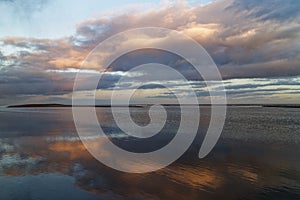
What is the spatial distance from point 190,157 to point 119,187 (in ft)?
27.0

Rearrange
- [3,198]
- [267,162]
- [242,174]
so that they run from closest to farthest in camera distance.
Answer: [3,198], [242,174], [267,162]

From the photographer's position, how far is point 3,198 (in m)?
12.5

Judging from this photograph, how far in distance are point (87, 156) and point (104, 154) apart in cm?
136

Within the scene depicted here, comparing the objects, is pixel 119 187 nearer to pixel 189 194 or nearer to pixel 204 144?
pixel 189 194

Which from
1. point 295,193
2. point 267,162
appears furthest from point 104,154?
point 295,193

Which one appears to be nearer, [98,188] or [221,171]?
[98,188]

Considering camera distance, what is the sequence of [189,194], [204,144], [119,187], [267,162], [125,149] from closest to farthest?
[189,194]
[119,187]
[267,162]
[125,149]
[204,144]

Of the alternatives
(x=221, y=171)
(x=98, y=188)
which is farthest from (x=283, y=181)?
(x=98, y=188)

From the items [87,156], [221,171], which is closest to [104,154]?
[87,156]

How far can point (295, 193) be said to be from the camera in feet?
45.3

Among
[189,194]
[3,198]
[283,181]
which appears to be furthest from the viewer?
[283,181]

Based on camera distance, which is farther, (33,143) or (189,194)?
(33,143)

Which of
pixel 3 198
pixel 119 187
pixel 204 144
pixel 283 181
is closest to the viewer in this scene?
pixel 3 198

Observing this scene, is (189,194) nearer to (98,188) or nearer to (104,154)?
(98,188)
